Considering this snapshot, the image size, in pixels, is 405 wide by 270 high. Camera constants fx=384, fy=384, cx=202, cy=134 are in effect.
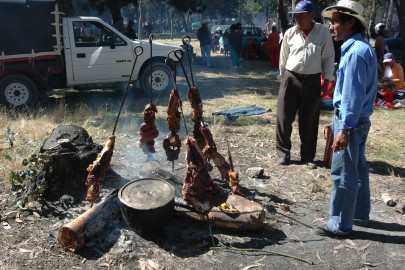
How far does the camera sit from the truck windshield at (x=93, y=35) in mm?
9359

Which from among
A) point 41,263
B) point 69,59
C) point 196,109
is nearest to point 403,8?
point 69,59

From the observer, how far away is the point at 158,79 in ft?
33.7

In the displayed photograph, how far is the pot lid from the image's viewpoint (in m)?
3.57

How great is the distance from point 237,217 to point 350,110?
1439mm

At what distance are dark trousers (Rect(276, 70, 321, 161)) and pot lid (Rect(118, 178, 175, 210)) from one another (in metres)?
2.41

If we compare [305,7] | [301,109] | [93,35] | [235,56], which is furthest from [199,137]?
[235,56]

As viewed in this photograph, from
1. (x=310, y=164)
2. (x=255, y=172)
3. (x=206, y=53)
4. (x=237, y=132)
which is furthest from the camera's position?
(x=206, y=53)

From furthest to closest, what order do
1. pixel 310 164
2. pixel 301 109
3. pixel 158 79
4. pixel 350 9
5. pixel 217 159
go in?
pixel 158 79 < pixel 310 164 < pixel 301 109 < pixel 217 159 < pixel 350 9

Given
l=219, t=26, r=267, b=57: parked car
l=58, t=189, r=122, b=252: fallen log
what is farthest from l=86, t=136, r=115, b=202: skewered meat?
l=219, t=26, r=267, b=57: parked car

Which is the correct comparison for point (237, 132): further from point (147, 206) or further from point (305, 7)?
point (147, 206)

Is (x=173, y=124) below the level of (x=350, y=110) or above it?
below

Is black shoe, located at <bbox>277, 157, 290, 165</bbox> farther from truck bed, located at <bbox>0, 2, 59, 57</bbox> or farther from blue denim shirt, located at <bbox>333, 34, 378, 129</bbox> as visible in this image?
truck bed, located at <bbox>0, 2, 59, 57</bbox>

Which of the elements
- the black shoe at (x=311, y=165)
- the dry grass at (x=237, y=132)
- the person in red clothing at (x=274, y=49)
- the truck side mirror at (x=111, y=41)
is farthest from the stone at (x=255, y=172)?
Answer: the person in red clothing at (x=274, y=49)

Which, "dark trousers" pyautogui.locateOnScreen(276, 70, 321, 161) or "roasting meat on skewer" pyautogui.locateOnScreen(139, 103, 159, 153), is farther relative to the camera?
"dark trousers" pyautogui.locateOnScreen(276, 70, 321, 161)
